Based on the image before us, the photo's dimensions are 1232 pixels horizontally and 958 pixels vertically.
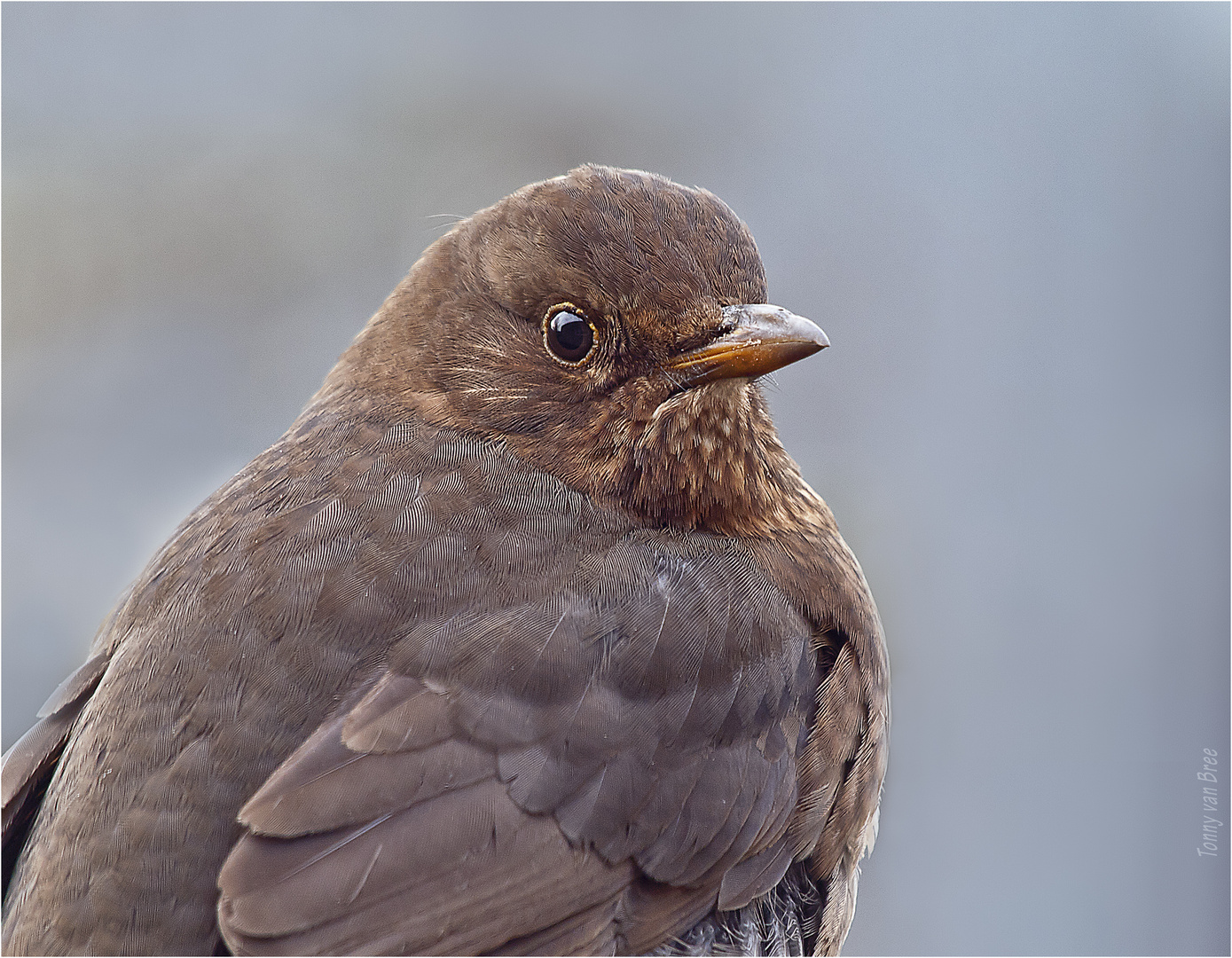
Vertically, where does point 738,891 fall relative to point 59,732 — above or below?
below

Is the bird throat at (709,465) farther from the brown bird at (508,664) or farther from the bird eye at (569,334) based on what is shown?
the bird eye at (569,334)

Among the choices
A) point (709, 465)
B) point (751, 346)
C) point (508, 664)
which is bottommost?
point (508, 664)

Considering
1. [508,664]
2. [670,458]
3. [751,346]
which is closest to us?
[508,664]

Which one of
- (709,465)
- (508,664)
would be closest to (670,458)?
(709,465)

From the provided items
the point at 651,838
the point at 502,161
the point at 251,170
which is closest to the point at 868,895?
the point at 651,838

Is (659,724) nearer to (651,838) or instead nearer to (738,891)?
(651,838)

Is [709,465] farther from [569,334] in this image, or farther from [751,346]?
[569,334]

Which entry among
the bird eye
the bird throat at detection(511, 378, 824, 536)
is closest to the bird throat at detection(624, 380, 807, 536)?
the bird throat at detection(511, 378, 824, 536)
